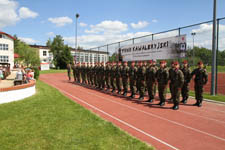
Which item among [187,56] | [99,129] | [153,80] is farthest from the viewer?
[187,56]

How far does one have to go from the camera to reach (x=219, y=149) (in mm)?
4004

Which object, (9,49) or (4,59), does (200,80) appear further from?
(9,49)

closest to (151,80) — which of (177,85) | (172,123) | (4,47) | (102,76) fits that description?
(177,85)

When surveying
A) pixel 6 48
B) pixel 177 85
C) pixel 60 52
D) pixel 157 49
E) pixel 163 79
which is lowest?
pixel 177 85

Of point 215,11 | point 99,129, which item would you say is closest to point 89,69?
point 215,11

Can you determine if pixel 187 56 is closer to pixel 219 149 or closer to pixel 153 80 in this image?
pixel 153 80

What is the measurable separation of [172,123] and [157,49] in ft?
29.0

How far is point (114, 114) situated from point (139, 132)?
6.26ft

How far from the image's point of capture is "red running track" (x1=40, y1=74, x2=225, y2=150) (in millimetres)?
4352

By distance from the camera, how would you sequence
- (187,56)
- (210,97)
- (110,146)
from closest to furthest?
(110,146)
(210,97)
(187,56)

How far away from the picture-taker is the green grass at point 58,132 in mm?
3895

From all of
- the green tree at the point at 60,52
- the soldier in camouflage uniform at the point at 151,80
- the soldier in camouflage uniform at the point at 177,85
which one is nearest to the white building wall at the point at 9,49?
the green tree at the point at 60,52

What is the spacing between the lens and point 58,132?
459 cm

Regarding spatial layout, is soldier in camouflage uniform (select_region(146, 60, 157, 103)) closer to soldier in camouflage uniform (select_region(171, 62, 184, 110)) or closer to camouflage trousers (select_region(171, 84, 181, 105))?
soldier in camouflage uniform (select_region(171, 62, 184, 110))
